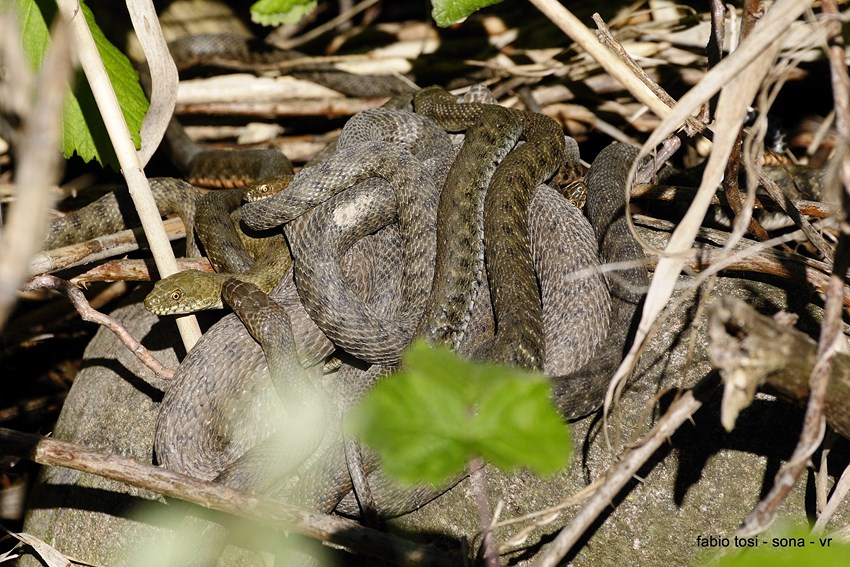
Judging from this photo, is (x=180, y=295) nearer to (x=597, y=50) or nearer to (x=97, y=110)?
(x=97, y=110)

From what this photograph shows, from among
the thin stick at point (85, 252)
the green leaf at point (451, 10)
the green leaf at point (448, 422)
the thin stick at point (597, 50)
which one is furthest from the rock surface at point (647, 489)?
the green leaf at point (451, 10)

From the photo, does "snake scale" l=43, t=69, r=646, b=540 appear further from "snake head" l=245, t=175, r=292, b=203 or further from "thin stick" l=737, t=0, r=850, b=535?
"thin stick" l=737, t=0, r=850, b=535

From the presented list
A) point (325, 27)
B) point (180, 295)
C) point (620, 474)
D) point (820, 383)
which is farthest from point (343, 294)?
point (325, 27)

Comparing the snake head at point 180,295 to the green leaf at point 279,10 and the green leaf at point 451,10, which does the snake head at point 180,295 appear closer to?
the green leaf at point 279,10

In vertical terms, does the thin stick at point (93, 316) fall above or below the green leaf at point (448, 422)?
below

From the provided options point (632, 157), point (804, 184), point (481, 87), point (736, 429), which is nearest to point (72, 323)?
point (481, 87)

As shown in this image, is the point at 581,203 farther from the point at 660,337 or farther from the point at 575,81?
the point at 575,81

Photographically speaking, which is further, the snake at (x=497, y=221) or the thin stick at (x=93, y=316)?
the snake at (x=497, y=221)

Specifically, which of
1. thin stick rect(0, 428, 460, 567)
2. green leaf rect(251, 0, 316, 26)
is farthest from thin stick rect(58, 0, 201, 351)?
thin stick rect(0, 428, 460, 567)
